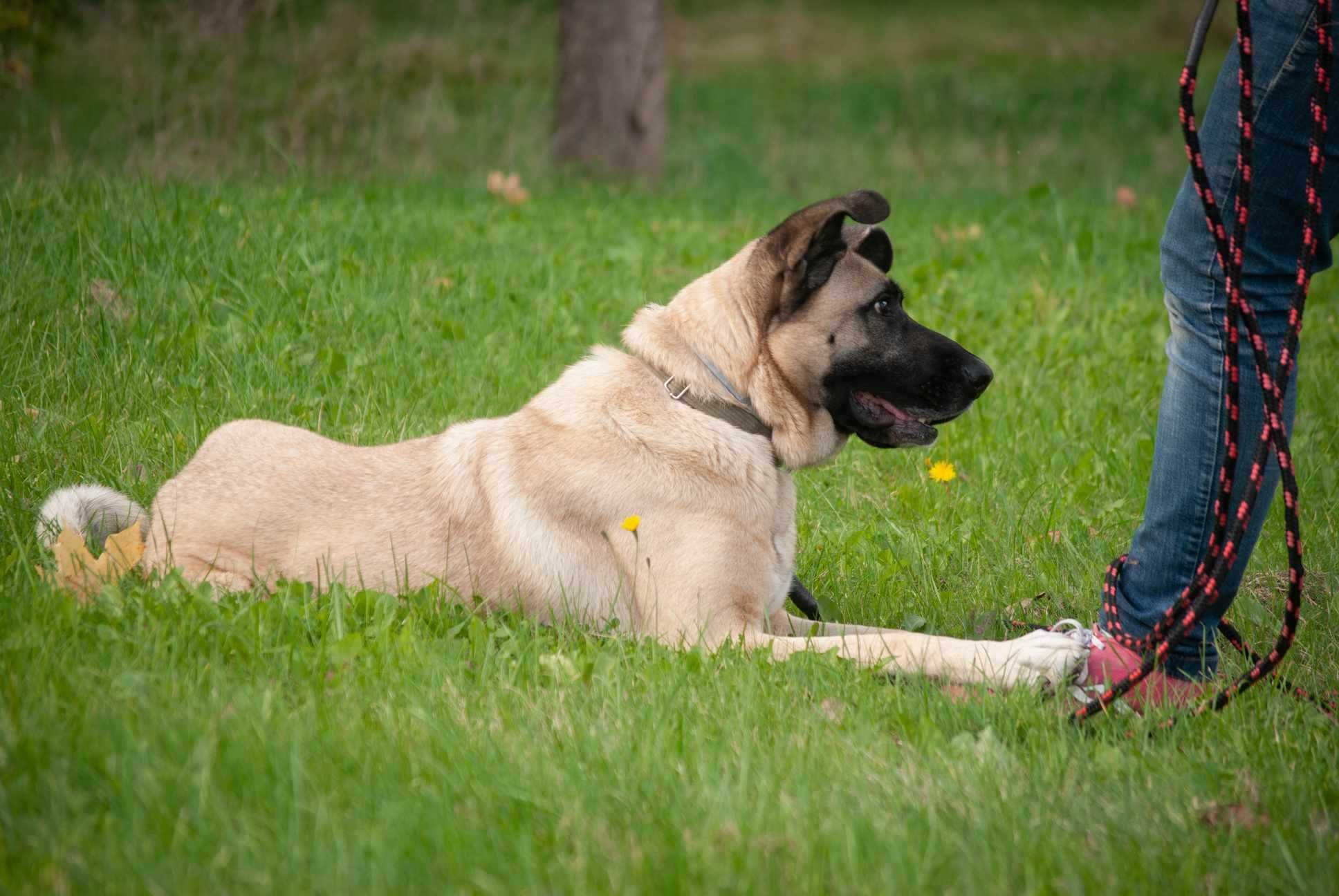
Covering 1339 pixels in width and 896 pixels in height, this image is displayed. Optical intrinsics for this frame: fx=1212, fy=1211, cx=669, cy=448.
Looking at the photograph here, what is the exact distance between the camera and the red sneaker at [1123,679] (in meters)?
3.06

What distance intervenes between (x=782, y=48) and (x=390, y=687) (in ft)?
82.2

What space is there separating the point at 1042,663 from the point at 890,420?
1.00 metres

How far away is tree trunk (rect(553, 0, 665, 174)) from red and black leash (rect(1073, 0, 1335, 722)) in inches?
317

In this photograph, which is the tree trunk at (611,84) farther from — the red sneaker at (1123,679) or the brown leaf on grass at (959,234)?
the red sneaker at (1123,679)

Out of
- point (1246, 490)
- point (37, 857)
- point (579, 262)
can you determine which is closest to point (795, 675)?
point (1246, 490)

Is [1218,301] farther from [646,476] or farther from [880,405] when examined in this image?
[646,476]

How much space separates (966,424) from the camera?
5770 millimetres

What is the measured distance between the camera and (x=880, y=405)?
12.8 feet

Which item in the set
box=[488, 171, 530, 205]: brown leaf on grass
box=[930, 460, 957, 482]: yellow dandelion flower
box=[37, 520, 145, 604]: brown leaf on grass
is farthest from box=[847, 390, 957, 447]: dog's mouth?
box=[488, 171, 530, 205]: brown leaf on grass

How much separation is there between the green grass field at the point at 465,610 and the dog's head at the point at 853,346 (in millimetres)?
655

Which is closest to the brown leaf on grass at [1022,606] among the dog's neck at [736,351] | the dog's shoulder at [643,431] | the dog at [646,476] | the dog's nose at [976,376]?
the dog at [646,476]

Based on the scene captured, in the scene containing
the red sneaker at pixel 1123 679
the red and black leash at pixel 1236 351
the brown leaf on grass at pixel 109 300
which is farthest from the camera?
the brown leaf on grass at pixel 109 300

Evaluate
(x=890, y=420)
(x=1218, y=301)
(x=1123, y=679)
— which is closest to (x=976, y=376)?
(x=890, y=420)

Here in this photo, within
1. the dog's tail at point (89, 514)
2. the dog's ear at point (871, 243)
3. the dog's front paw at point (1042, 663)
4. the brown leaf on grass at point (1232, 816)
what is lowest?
the dog's tail at point (89, 514)
